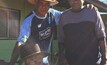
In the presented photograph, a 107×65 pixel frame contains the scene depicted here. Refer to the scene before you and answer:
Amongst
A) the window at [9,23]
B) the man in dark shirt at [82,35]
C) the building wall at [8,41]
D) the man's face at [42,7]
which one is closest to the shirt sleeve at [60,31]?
the man in dark shirt at [82,35]

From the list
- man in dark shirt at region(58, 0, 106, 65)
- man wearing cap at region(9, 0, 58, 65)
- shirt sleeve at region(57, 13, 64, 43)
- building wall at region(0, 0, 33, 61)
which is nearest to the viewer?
man wearing cap at region(9, 0, 58, 65)

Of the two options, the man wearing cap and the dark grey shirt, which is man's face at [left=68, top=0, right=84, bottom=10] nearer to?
the dark grey shirt

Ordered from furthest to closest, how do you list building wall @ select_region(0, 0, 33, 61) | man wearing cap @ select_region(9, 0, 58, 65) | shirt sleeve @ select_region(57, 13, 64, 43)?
1. building wall @ select_region(0, 0, 33, 61)
2. shirt sleeve @ select_region(57, 13, 64, 43)
3. man wearing cap @ select_region(9, 0, 58, 65)

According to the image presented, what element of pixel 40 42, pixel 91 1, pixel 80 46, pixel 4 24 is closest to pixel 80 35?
pixel 80 46

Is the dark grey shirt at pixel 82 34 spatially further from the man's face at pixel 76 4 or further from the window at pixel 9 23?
the window at pixel 9 23

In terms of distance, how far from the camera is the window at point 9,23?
8.38 metres

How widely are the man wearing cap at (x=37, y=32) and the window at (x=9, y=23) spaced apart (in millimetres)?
4029

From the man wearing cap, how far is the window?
403 centimetres

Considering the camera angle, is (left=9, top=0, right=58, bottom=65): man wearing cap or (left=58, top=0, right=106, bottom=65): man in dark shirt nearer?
(left=9, top=0, right=58, bottom=65): man wearing cap

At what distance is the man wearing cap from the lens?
382cm

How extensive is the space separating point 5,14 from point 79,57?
14.8 ft

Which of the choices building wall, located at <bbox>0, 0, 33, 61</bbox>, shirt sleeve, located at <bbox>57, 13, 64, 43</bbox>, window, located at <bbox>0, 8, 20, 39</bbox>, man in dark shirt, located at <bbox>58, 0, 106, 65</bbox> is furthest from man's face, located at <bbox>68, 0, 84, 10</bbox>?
window, located at <bbox>0, 8, 20, 39</bbox>

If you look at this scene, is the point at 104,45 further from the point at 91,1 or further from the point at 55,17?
the point at 91,1

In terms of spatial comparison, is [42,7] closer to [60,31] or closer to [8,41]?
[60,31]
